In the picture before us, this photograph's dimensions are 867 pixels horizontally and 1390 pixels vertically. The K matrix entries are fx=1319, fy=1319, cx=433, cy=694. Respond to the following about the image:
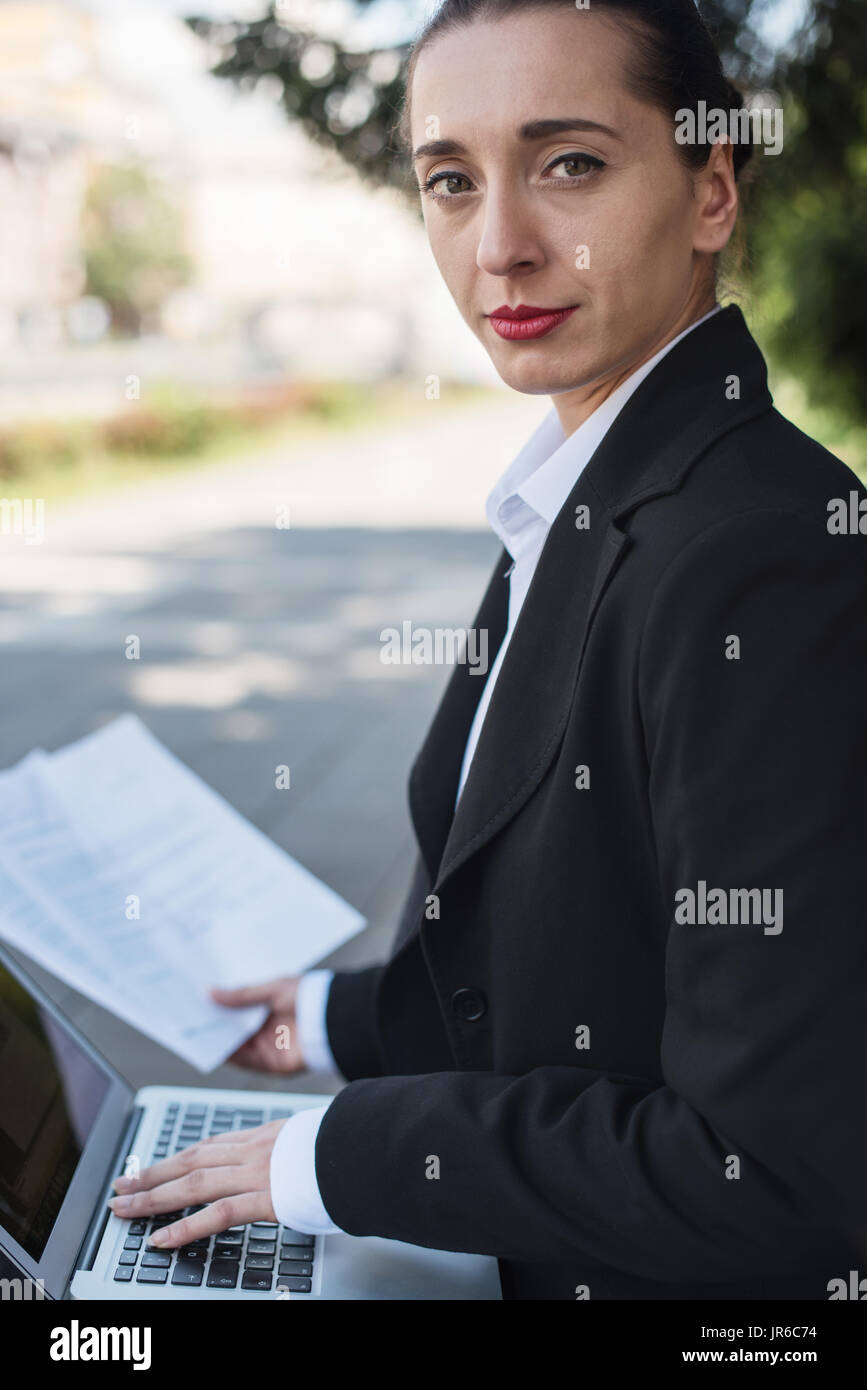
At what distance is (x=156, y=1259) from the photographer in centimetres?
124

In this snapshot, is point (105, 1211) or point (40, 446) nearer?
point (105, 1211)

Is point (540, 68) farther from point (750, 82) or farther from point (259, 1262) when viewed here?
point (750, 82)

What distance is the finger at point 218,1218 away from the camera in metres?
1.23

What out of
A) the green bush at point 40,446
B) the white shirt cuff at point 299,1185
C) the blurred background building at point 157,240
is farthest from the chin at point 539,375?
the blurred background building at point 157,240

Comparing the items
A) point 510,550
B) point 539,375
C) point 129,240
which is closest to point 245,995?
point 510,550

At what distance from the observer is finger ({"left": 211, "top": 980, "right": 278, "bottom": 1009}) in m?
1.68

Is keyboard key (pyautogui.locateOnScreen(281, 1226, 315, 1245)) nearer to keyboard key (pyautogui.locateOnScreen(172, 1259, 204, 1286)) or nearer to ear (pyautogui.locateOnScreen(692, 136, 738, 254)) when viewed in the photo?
keyboard key (pyautogui.locateOnScreen(172, 1259, 204, 1286))

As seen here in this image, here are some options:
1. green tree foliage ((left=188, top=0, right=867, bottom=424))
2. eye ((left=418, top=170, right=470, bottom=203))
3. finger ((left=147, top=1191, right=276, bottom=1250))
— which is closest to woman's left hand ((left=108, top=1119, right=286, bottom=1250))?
finger ((left=147, top=1191, right=276, bottom=1250))

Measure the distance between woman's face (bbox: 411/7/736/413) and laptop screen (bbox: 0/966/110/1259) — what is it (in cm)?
87

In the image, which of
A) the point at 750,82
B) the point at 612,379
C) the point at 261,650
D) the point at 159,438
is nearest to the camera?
the point at 612,379

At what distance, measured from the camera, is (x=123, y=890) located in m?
1.62

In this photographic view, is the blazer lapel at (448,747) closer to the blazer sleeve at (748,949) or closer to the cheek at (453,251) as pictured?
the cheek at (453,251)

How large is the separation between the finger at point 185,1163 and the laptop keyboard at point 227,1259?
4 cm

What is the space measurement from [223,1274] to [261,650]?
19.7ft
